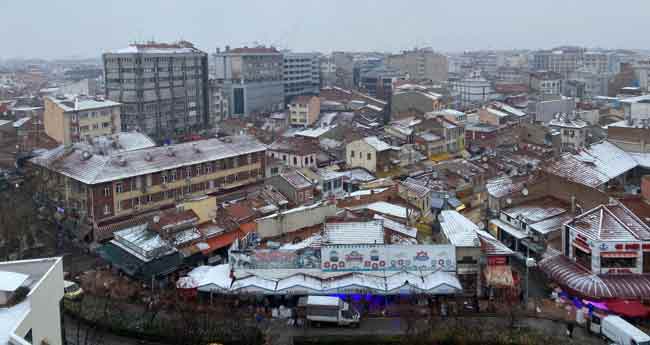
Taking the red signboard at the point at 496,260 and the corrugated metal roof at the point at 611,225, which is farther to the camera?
the red signboard at the point at 496,260

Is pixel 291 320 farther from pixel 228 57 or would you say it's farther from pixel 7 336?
pixel 228 57

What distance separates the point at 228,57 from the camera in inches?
2485

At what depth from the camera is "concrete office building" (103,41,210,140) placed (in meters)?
48.5

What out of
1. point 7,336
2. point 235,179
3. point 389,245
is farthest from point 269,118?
point 7,336

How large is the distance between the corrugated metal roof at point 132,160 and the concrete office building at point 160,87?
2075 cm

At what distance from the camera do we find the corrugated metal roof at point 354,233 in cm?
1948

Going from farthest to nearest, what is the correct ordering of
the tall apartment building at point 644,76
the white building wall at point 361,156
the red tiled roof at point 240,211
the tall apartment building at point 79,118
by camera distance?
the tall apartment building at point 644,76
the tall apartment building at point 79,118
the white building wall at point 361,156
the red tiled roof at point 240,211

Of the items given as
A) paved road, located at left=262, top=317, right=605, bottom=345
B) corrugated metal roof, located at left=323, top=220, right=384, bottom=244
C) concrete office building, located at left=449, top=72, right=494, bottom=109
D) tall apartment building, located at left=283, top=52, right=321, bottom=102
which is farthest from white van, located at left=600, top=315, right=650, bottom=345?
tall apartment building, located at left=283, top=52, right=321, bottom=102

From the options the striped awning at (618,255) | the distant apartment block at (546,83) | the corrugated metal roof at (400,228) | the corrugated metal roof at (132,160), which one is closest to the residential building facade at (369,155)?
the corrugated metal roof at (132,160)

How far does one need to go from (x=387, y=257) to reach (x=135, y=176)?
39.9ft

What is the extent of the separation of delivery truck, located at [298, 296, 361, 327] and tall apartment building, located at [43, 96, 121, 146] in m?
28.0

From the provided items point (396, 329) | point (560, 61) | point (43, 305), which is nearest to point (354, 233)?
point (396, 329)

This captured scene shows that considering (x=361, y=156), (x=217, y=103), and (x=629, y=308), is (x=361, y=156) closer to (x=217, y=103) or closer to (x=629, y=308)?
(x=629, y=308)

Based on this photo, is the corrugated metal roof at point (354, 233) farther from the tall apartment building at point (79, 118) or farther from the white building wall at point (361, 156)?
the tall apartment building at point (79, 118)
